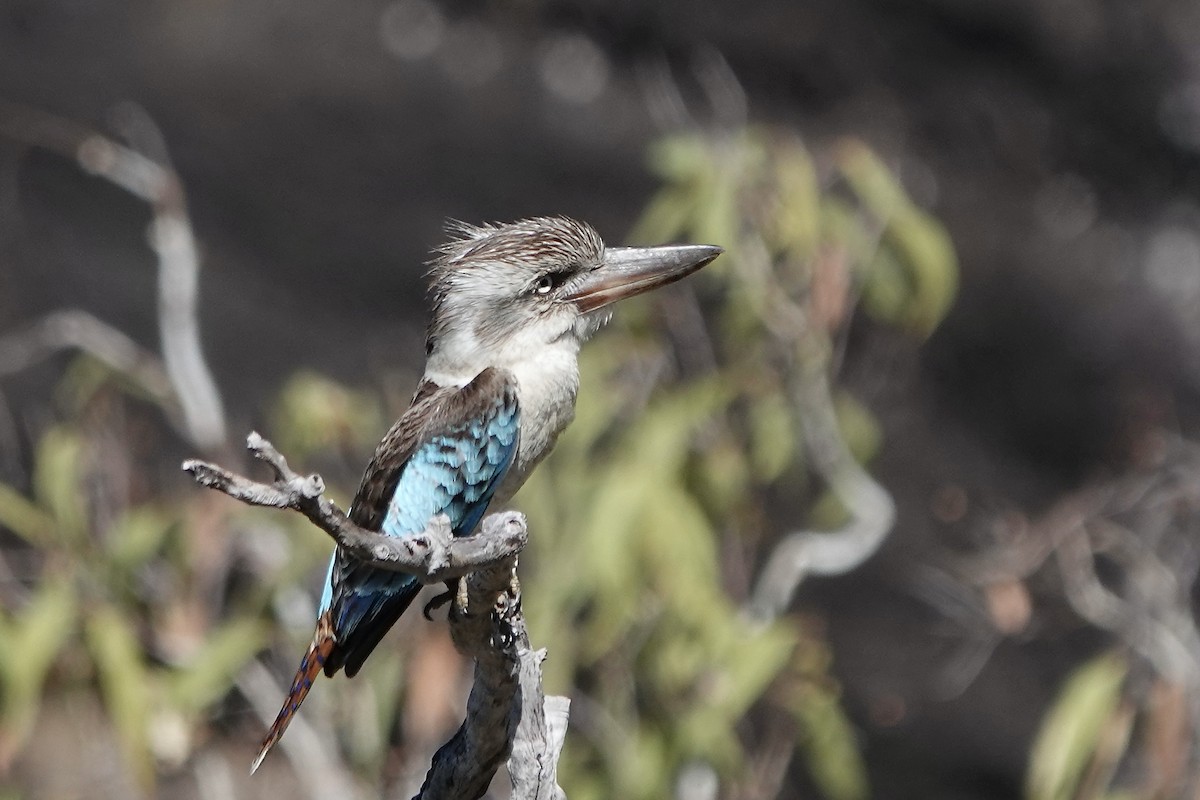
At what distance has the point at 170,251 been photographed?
13.8 ft

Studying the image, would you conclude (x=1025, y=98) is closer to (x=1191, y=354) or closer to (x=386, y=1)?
(x=1191, y=354)

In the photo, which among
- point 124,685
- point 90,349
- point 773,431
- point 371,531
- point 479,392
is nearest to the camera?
point 371,531

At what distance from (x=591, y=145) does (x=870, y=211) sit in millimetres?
1236

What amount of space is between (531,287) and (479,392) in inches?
11.3

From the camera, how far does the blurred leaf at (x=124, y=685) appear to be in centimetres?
347

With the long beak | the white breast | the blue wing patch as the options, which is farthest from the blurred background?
the blue wing patch

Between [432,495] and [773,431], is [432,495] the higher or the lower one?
the higher one

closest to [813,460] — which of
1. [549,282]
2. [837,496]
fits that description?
[837,496]

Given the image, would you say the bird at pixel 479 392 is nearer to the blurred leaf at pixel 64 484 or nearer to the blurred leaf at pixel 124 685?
the blurred leaf at pixel 124 685

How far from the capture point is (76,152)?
4484 mm

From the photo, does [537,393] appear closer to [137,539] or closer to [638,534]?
[638,534]

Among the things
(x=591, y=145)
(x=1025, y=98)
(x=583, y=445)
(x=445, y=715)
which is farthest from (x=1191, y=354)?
(x=445, y=715)

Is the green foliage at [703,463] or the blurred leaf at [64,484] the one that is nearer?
the green foliage at [703,463]

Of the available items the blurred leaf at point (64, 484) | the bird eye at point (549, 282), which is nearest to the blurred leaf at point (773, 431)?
the bird eye at point (549, 282)
